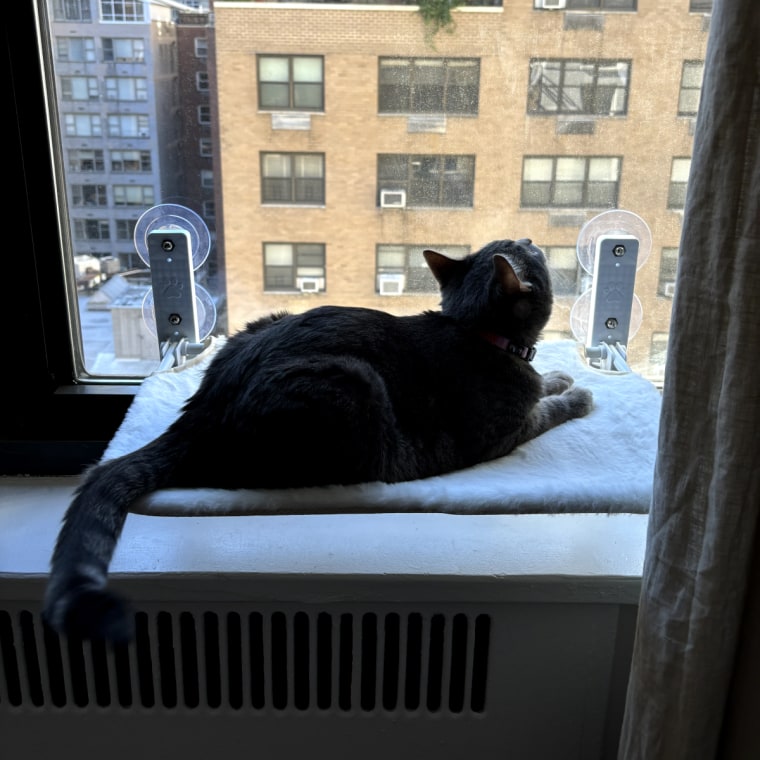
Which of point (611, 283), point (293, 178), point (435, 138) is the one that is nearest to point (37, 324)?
point (293, 178)

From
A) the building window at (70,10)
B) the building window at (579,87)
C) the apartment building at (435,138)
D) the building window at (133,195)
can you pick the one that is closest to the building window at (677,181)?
the apartment building at (435,138)

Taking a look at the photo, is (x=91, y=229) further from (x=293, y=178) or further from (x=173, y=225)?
(x=293, y=178)

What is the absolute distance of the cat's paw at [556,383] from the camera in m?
1.22

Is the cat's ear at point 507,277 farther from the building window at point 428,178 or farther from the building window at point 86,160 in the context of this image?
the building window at point 86,160

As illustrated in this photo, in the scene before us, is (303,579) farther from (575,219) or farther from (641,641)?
(575,219)

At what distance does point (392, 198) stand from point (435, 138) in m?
0.12

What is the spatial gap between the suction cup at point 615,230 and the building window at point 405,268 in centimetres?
20

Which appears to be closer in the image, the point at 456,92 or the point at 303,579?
the point at 303,579

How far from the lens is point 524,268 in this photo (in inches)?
44.0

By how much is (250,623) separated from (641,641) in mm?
565

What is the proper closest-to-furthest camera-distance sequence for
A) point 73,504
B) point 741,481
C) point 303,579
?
1. point 741,481
2. point 73,504
3. point 303,579

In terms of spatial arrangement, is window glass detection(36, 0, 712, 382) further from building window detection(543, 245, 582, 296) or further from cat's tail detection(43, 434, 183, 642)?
cat's tail detection(43, 434, 183, 642)

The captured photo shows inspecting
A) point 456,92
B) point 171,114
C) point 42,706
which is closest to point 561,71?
point 456,92

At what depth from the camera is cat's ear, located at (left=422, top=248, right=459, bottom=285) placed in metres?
1.14
